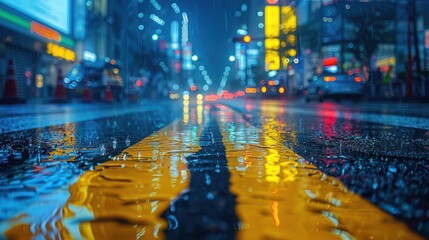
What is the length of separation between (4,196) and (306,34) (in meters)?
47.3

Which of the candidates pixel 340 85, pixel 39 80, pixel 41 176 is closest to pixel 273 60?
pixel 39 80

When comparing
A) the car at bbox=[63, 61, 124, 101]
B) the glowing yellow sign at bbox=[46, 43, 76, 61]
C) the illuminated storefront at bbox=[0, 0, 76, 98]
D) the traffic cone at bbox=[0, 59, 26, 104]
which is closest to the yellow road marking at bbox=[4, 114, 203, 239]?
the traffic cone at bbox=[0, 59, 26, 104]

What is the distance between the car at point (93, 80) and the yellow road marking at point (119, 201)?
22.1 meters

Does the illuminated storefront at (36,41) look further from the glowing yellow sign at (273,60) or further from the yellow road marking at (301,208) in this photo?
the glowing yellow sign at (273,60)

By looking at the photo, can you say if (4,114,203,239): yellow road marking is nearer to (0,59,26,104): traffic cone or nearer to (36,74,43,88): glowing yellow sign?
(0,59,26,104): traffic cone

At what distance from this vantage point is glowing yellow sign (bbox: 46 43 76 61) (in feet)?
88.5

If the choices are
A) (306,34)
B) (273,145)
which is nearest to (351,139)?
(273,145)

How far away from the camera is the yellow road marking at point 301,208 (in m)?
1.30

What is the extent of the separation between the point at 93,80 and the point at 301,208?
79.3 ft

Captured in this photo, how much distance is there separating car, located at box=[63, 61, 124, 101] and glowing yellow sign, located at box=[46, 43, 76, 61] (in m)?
3.47

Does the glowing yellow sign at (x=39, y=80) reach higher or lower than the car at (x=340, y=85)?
higher

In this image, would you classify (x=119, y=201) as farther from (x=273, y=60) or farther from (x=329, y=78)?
(x=273, y=60)

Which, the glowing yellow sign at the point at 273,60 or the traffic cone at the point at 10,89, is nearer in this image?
the traffic cone at the point at 10,89

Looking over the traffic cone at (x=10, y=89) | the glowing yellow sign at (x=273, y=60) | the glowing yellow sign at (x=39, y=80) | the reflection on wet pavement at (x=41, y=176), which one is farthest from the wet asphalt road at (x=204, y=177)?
the glowing yellow sign at (x=273, y=60)
